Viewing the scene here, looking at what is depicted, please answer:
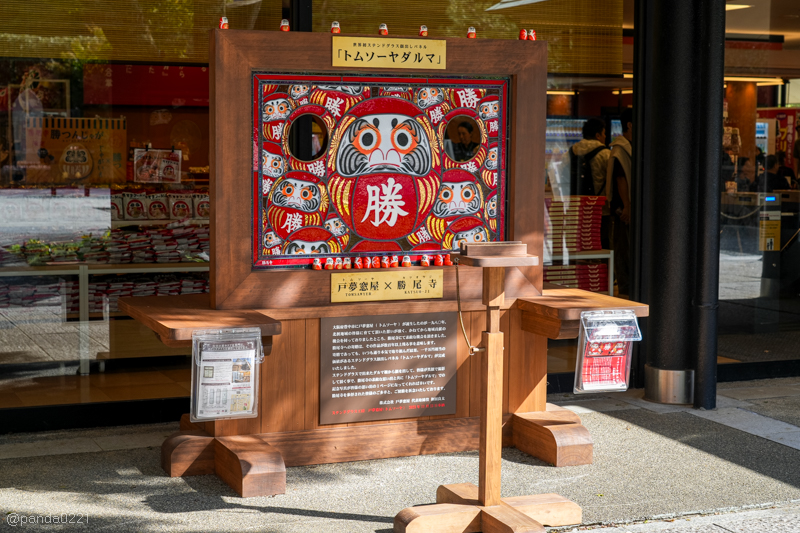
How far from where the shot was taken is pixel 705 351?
19.0ft

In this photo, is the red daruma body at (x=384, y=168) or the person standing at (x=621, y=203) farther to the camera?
the person standing at (x=621, y=203)

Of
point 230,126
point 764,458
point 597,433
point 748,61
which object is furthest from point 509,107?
point 748,61

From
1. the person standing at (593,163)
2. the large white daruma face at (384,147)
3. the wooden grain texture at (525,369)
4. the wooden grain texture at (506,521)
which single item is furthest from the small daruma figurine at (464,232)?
the person standing at (593,163)

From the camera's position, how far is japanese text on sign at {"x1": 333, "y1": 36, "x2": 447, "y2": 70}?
175 inches

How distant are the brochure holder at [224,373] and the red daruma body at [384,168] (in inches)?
38.1

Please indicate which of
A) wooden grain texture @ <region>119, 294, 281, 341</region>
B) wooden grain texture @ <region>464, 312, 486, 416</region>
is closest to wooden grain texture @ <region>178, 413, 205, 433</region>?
wooden grain texture @ <region>119, 294, 281, 341</region>

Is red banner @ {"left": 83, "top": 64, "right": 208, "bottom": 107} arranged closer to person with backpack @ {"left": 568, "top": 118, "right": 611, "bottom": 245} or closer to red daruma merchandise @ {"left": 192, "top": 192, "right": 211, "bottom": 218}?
red daruma merchandise @ {"left": 192, "top": 192, "right": 211, "bottom": 218}

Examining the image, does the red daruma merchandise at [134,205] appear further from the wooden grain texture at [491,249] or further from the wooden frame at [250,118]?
the wooden grain texture at [491,249]

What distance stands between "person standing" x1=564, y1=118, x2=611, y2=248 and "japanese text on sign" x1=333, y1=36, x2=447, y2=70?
208 cm

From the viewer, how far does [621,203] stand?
6.47 m

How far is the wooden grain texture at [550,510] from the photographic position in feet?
12.4

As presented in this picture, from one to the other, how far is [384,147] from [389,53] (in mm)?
457

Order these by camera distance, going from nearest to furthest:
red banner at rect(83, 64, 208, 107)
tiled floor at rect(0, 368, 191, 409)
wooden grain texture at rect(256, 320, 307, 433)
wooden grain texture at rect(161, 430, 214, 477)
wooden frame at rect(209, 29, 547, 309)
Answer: wooden frame at rect(209, 29, 547, 309) < wooden grain texture at rect(161, 430, 214, 477) < wooden grain texture at rect(256, 320, 307, 433) < tiled floor at rect(0, 368, 191, 409) < red banner at rect(83, 64, 208, 107)

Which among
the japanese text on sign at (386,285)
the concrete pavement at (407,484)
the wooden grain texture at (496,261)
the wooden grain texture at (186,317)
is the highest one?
the wooden grain texture at (496,261)
